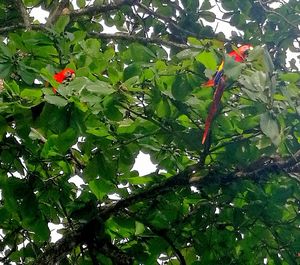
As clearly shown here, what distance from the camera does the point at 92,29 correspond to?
4133 mm

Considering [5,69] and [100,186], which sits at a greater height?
[5,69]

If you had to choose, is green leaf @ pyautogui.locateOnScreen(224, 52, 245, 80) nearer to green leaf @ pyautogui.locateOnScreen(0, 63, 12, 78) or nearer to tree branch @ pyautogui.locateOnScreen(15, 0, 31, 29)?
green leaf @ pyautogui.locateOnScreen(0, 63, 12, 78)

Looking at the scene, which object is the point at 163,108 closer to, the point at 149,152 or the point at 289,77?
the point at 289,77

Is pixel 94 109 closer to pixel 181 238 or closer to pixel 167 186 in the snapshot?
pixel 167 186

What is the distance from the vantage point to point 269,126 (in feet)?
5.57

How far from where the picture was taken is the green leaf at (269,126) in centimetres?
168

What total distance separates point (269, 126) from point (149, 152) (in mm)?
1059

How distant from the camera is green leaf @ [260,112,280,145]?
1679 millimetres

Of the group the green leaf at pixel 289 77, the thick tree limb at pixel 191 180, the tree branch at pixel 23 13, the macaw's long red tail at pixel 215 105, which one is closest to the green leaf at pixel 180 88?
the macaw's long red tail at pixel 215 105

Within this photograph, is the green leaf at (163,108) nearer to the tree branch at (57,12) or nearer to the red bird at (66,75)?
the red bird at (66,75)

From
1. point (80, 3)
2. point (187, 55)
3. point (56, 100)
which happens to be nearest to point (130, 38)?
point (80, 3)

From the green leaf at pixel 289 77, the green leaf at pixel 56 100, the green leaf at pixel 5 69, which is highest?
the green leaf at pixel 5 69

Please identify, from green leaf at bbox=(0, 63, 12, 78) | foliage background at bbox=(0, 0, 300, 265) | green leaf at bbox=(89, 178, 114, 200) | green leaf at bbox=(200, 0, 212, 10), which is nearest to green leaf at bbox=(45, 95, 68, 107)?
foliage background at bbox=(0, 0, 300, 265)

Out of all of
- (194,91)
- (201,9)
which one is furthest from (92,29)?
(194,91)
